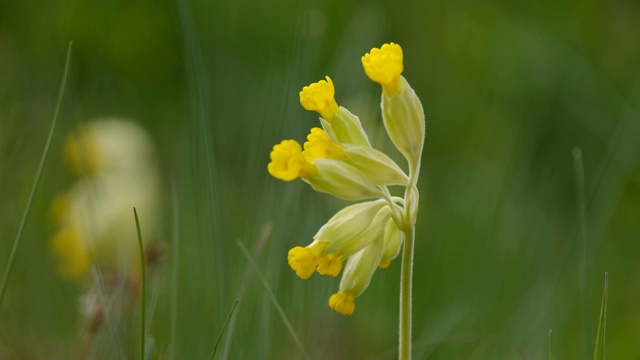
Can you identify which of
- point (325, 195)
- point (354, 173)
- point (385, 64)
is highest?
point (385, 64)

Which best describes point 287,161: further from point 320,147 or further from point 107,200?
point 107,200

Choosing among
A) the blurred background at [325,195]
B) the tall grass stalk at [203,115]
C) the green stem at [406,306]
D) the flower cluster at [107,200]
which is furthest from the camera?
the flower cluster at [107,200]

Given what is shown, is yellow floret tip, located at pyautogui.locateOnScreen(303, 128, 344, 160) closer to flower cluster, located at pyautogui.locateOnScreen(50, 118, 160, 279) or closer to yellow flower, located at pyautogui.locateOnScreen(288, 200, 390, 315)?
yellow flower, located at pyautogui.locateOnScreen(288, 200, 390, 315)

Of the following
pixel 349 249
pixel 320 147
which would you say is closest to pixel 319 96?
pixel 320 147

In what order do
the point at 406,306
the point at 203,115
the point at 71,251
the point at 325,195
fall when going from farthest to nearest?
the point at 325,195 → the point at 71,251 → the point at 203,115 → the point at 406,306

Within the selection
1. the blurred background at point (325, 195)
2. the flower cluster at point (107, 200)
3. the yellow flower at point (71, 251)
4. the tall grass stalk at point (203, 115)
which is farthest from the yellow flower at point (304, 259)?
the yellow flower at point (71, 251)

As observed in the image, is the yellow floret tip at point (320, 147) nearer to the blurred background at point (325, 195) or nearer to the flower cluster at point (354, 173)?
the flower cluster at point (354, 173)

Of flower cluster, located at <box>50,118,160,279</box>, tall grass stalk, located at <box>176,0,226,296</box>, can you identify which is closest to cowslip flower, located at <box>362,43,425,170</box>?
tall grass stalk, located at <box>176,0,226,296</box>
